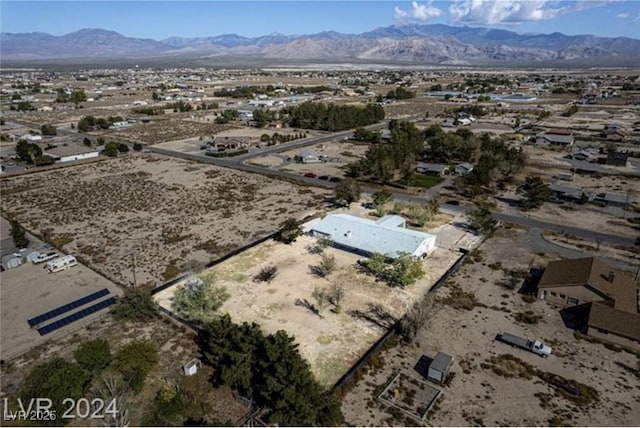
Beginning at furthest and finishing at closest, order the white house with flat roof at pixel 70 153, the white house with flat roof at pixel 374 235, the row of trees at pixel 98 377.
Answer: the white house with flat roof at pixel 70 153
the white house with flat roof at pixel 374 235
the row of trees at pixel 98 377

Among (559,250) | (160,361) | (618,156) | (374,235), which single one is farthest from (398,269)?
(618,156)

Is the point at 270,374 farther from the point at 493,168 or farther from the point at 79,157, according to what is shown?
the point at 79,157

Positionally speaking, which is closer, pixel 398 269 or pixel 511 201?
pixel 398 269

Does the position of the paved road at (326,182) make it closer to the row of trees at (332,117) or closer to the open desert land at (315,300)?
the row of trees at (332,117)

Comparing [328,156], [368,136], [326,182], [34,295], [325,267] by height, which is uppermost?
[368,136]

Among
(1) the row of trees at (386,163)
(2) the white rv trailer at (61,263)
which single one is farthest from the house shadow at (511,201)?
(2) the white rv trailer at (61,263)

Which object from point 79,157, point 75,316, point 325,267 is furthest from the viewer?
point 79,157

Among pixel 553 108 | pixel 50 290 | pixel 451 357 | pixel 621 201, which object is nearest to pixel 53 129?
pixel 50 290
